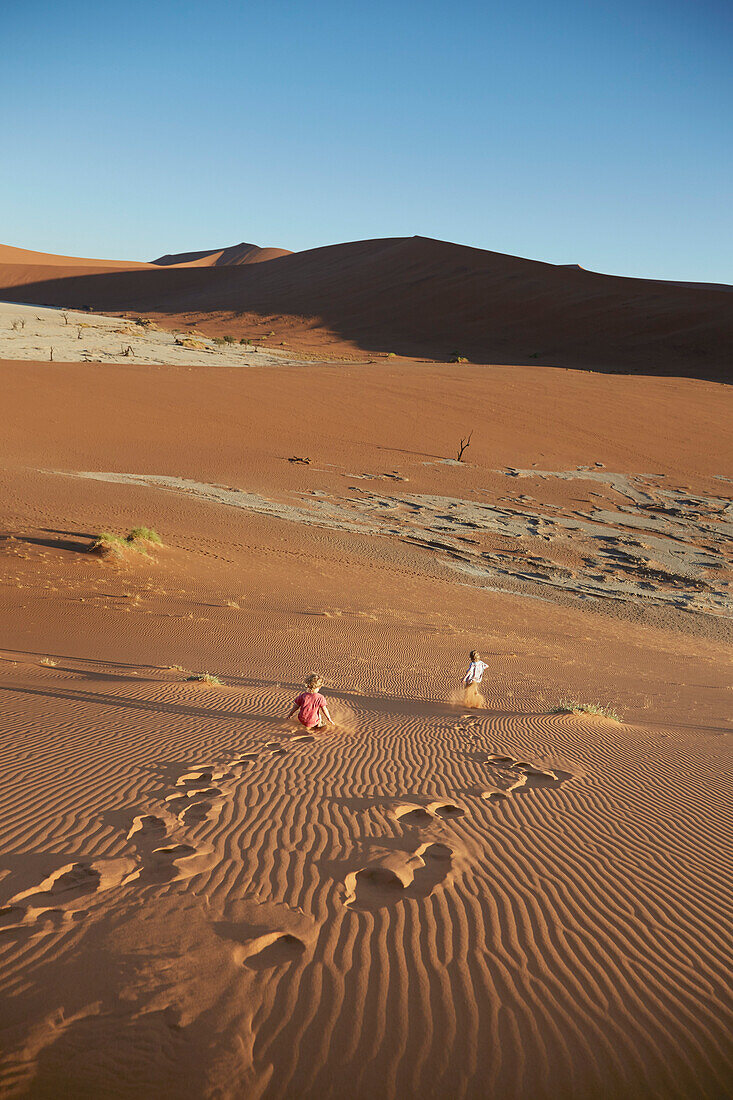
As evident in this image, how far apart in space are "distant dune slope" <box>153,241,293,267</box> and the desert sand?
132m

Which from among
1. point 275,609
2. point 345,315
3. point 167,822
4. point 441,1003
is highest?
point 345,315

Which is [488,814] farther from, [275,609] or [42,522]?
[42,522]

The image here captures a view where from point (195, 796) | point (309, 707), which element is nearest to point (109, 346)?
point (309, 707)

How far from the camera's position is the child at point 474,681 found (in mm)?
9180

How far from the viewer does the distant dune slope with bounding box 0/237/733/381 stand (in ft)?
173

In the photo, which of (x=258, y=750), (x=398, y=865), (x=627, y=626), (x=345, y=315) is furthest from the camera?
(x=345, y=315)

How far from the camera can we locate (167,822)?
503cm

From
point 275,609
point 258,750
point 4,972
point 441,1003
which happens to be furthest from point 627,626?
point 4,972

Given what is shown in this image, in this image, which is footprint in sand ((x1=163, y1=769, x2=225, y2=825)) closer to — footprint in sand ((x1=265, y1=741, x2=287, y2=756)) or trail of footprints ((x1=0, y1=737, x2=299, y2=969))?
trail of footprints ((x1=0, y1=737, x2=299, y2=969))

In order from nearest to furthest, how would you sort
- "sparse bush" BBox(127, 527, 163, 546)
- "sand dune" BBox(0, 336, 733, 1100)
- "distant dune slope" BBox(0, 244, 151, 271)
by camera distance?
"sand dune" BBox(0, 336, 733, 1100) < "sparse bush" BBox(127, 527, 163, 546) < "distant dune slope" BBox(0, 244, 151, 271)

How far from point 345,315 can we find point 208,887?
217 ft

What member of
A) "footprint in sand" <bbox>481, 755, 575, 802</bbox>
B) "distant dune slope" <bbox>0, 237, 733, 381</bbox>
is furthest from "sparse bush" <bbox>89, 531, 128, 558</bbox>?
"distant dune slope" <bbox>0, 237, 733, 381</bbox>

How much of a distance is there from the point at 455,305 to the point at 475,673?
60.7m

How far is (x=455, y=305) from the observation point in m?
64.8
